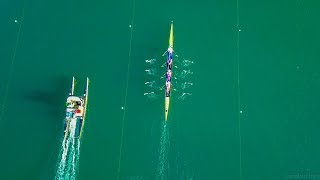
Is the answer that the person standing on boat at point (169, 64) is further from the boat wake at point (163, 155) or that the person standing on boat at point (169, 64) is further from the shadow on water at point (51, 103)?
the shadow on water at point (51, 103)

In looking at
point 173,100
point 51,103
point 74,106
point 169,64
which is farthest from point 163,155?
point 51,103

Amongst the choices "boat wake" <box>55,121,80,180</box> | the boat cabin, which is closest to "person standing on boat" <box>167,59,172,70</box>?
the boat cabin

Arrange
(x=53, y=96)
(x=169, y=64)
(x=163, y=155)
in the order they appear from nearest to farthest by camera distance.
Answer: (x=163, y=155)
(x=169, y=64)
(x=53, y=96)

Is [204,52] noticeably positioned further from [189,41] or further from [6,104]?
[6,104]

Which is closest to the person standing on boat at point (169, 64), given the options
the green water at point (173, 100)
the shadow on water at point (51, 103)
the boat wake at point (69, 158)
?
the green water at point (173, 100)

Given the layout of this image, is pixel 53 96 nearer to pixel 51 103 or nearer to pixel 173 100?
pixel 51 103

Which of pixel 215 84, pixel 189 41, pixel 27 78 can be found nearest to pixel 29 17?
pixel 27 78

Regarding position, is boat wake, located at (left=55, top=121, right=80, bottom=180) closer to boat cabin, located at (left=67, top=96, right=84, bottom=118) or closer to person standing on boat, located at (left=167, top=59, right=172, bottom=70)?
boat cabin, located at (left=67, top=96, right=84, bottom=118)
